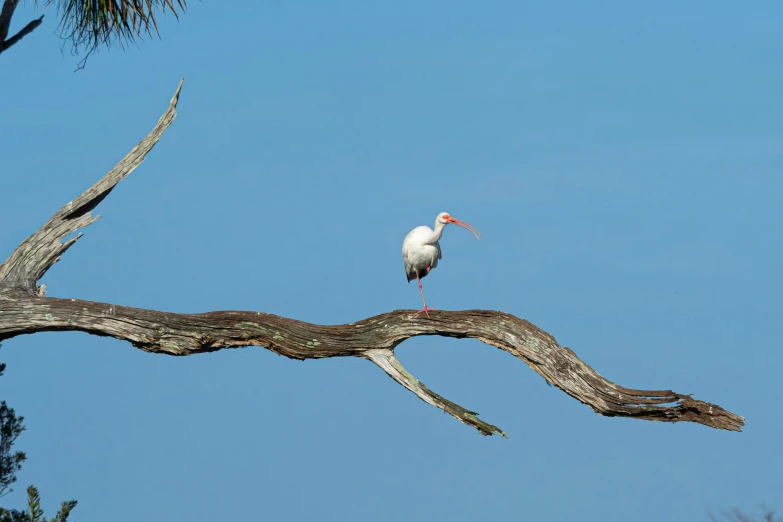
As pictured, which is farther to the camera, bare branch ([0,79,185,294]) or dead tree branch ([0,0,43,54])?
dead tree branch ([0,0,43,54])

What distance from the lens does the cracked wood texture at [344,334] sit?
28.7ft

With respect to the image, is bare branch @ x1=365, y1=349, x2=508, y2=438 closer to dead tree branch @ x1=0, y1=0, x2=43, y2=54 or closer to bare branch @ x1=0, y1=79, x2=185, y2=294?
bare branch @ x1=0, y1=79, x2=185, y2=294

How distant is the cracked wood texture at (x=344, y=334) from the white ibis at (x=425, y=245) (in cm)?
177

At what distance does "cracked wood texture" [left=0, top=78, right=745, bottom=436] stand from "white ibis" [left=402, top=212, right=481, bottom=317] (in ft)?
5.81

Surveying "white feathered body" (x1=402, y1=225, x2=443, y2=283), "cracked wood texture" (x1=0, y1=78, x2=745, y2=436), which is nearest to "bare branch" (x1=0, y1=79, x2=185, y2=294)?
"cracked wood texture" (x1=0, y1=78, x2=745, y2=436)

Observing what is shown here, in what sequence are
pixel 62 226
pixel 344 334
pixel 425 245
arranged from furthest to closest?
→ pixel 425 245
pixel 62 226
pixel 344 334

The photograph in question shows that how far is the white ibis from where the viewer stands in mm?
10828

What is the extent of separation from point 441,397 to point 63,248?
13.8 ft

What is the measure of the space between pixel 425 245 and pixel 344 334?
2.31m

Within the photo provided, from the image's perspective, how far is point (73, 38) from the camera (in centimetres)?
1207

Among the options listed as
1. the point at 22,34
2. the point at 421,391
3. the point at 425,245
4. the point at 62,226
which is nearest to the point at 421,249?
the point at 425,245

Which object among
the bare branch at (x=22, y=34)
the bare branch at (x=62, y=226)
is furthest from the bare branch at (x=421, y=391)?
the bare branch at (x=22, y=34)

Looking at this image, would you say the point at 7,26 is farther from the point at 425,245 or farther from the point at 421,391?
the point at 421,391

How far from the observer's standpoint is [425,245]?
1087 cm
